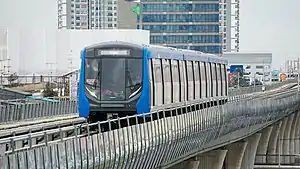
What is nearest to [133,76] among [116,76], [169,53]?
→ [116,76]

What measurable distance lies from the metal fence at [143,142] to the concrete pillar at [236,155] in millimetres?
9831

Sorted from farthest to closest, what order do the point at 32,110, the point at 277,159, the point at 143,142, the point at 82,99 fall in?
the point at 277,159 < the point at 32,110 < the point at 82,99 < the point at 143,142

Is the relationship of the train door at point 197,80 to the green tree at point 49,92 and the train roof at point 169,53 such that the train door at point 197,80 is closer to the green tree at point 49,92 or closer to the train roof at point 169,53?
the train roof at point 169,53

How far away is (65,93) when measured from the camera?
85000 millimetres

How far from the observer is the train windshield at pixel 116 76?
30.0 m

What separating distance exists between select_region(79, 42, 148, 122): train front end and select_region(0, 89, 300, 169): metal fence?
1.17 metres

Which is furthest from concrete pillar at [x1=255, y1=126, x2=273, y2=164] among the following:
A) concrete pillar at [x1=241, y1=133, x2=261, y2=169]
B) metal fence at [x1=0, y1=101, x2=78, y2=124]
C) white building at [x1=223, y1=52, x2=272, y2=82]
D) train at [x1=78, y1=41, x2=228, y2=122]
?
white building at [x1=223, y1=52, x2=272, y2=82]

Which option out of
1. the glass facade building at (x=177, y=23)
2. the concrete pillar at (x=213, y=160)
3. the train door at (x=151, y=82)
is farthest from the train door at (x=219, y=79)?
the glass facade building at (x=177, y=23)

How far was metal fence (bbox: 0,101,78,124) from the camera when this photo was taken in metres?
37.7

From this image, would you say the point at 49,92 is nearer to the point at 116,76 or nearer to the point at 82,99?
the point at 82,99

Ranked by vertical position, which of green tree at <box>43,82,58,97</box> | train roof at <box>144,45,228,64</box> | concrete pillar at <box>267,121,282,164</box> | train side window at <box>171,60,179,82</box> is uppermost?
train roof at <box>144,45,228,64</box>

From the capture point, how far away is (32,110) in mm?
41219

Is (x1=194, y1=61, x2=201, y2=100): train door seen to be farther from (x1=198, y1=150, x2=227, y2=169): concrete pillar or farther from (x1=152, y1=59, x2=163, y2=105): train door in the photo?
(x1=198, y1=150, x2=227, y2=169): concrete pillar

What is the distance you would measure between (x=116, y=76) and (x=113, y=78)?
153mm
